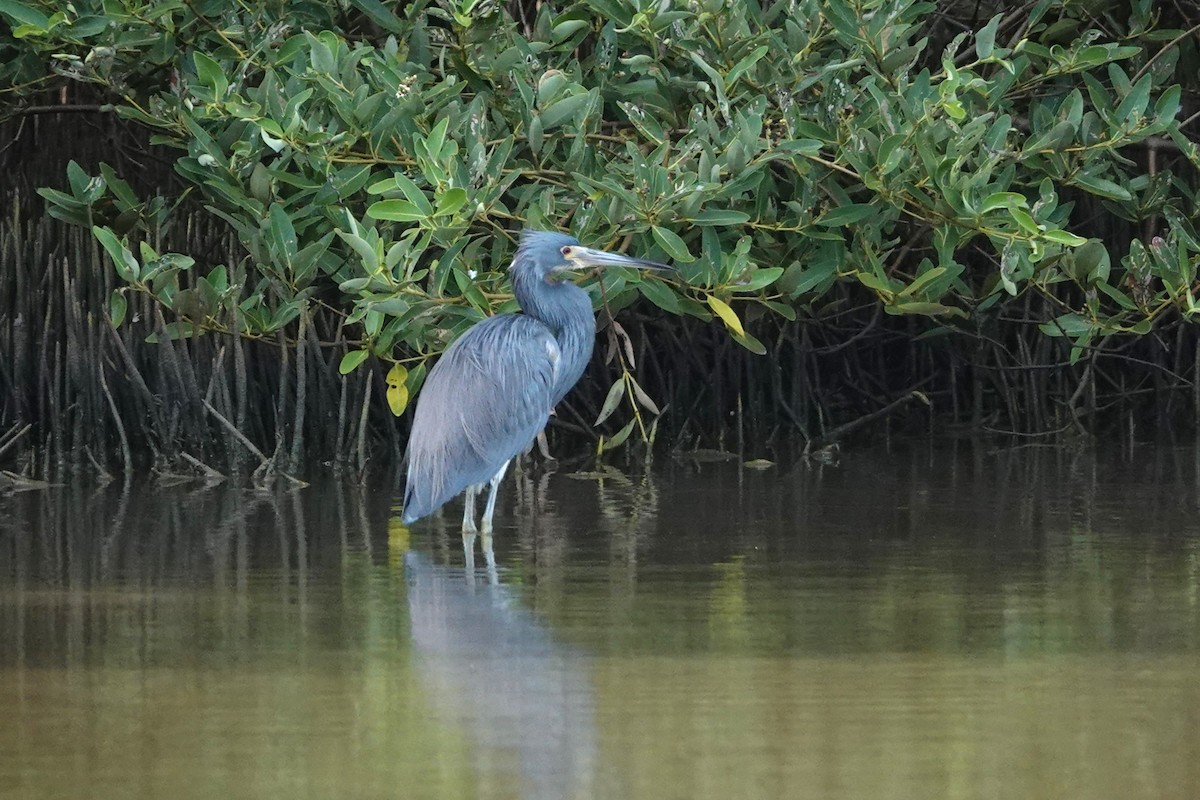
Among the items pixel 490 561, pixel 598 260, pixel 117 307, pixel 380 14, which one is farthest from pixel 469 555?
pixel 117 307

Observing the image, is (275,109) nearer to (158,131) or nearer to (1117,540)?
(158,131)

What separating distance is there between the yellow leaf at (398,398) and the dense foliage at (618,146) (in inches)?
2.3

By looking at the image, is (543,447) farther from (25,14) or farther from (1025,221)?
(25,14)

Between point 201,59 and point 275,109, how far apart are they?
0.27m

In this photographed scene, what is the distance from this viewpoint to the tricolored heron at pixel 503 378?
19.6 ft

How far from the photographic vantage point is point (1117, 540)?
5344mm

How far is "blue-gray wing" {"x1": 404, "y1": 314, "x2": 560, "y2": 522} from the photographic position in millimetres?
5969

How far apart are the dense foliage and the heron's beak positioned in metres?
0.10

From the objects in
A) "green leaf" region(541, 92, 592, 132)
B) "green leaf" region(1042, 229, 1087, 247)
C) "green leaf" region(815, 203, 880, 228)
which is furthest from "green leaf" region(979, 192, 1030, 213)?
"green leaf" region(541, 92, 592, 132)

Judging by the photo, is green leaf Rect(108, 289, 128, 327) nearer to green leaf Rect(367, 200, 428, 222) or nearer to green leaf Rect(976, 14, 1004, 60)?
green leaf Rect(367, 200, 428, 222)

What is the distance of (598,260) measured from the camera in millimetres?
6016

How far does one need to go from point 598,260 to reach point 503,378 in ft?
1.51

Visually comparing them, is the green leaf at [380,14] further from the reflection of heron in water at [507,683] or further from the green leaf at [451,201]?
the reflection of heron in water at [507,683]

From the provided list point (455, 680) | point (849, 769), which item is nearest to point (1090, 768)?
point (849, 769)
